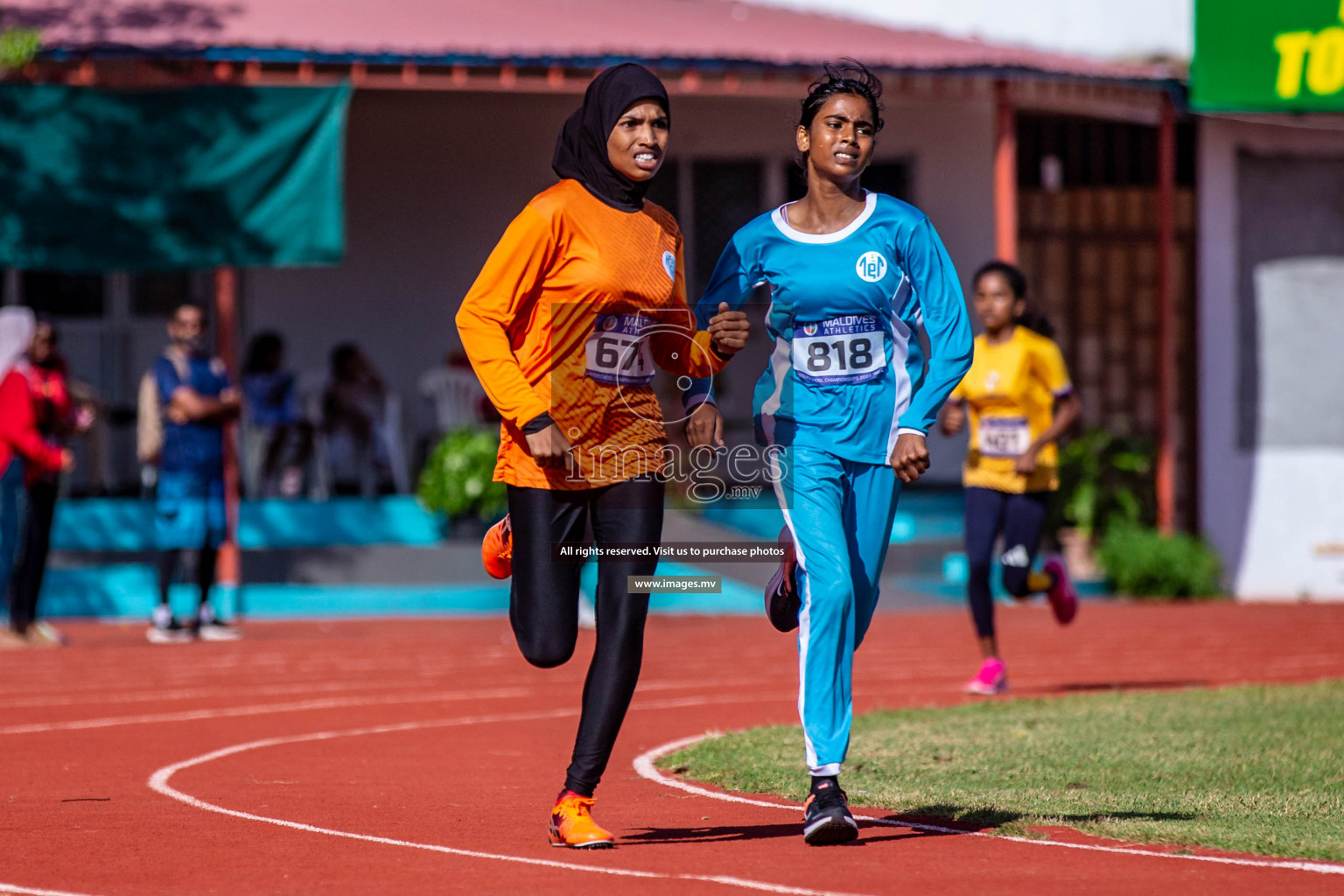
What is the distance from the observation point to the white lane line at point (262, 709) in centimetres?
983

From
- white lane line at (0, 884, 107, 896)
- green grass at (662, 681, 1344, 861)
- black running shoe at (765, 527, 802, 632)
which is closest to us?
white lane line at (0, 884, 107, 896)

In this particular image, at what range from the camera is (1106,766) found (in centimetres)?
810

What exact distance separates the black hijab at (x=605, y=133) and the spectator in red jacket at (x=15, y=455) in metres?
8.04

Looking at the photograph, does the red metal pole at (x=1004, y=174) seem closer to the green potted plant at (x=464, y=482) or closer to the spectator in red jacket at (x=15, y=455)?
the green potted plant at (x=464, y=482)

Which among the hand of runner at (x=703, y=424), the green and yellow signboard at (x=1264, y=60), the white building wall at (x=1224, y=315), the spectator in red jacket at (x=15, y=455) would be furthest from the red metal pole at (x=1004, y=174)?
the hand of runner at (x=703, y=424)

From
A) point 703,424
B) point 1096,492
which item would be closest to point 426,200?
point 1096,492

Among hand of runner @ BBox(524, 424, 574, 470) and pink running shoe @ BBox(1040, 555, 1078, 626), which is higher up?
hand of runner @ BBox(524, 424, 574, 470)

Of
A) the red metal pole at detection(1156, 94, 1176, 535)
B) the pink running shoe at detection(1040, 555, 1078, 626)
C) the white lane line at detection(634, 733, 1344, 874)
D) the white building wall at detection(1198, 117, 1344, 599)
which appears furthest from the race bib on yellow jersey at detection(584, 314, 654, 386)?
the white building wall at detection(1198, 117, 1344, 599)

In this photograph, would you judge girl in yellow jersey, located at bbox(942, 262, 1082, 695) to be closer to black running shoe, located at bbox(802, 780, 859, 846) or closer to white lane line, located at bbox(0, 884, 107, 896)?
black running shoe, located at bbox(802, 780, 859, 846)

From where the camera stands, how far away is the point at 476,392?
59.8 feet

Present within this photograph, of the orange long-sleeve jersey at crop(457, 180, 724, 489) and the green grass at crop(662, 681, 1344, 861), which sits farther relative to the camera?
the green grass at crop(662, 681, 1344, 861)

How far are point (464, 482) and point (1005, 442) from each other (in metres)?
6.62

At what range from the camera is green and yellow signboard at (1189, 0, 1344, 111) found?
16.8 meters

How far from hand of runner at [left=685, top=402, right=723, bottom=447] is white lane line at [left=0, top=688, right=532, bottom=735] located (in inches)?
186
